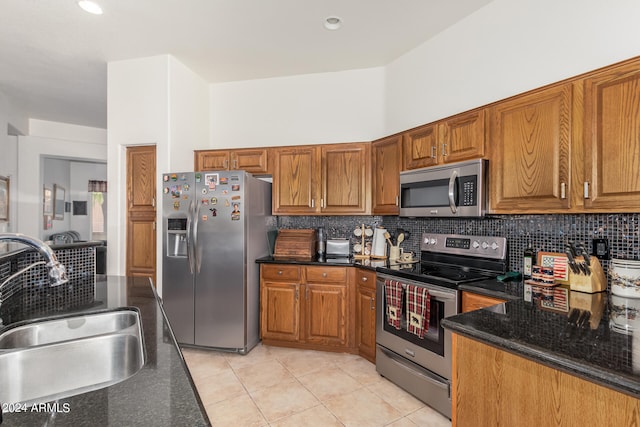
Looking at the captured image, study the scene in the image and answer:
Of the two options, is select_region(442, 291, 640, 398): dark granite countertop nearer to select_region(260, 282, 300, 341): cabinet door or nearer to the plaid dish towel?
the plaid dish towel

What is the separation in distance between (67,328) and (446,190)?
89.7 inches

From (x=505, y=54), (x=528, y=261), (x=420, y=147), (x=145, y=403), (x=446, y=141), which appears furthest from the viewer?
(x=420, y=147)

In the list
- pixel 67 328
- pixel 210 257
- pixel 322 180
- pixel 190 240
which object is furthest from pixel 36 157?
pixel 67 328

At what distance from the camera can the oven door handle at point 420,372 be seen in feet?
6.68

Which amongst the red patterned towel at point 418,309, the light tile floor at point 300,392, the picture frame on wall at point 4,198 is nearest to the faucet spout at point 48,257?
the light tile floor at point 300,392

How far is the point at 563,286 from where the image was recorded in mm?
1841

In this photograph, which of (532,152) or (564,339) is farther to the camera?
(532,152)

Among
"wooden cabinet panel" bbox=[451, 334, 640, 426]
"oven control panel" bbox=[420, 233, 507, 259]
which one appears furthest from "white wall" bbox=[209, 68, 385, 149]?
"wooden cabinet panel" bbox=[451, 334, 640, 426]

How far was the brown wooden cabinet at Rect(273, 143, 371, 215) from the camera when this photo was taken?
3164 mm

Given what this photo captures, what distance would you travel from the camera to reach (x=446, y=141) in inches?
95.0

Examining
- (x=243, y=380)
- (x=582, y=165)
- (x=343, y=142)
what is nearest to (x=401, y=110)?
(x=343, y=142)

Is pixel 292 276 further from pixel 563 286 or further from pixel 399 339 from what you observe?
pixel 563 286

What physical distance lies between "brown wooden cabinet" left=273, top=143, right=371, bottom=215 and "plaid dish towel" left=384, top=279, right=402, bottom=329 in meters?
0.93

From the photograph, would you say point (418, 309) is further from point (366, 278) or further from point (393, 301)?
point (366, 278)
